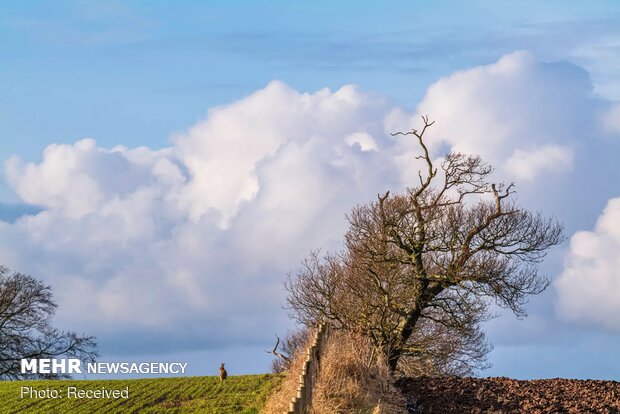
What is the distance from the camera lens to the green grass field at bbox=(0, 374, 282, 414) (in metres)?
27.0

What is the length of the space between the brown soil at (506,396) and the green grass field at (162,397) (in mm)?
6183

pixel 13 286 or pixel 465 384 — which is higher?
pixel 13 286

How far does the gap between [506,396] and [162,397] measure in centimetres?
1342

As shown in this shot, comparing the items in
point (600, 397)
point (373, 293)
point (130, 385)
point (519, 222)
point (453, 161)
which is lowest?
point (600, 397)

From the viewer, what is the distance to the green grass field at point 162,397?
27028mm

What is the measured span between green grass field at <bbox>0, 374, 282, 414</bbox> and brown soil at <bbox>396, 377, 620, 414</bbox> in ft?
20.3

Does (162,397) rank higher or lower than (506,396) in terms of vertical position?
higher

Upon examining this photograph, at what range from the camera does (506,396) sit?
20.0 metres

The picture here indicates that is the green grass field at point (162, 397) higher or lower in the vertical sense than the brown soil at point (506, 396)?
higher

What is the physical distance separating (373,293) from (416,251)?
238 centimetres

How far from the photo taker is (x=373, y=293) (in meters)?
32.1

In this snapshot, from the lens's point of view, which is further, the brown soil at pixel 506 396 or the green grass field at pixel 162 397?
the green grass field at pixel 162 397

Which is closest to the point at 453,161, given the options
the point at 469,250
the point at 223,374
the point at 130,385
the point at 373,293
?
the point at 469,250

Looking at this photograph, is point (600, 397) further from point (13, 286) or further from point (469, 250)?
point (13, 286)
